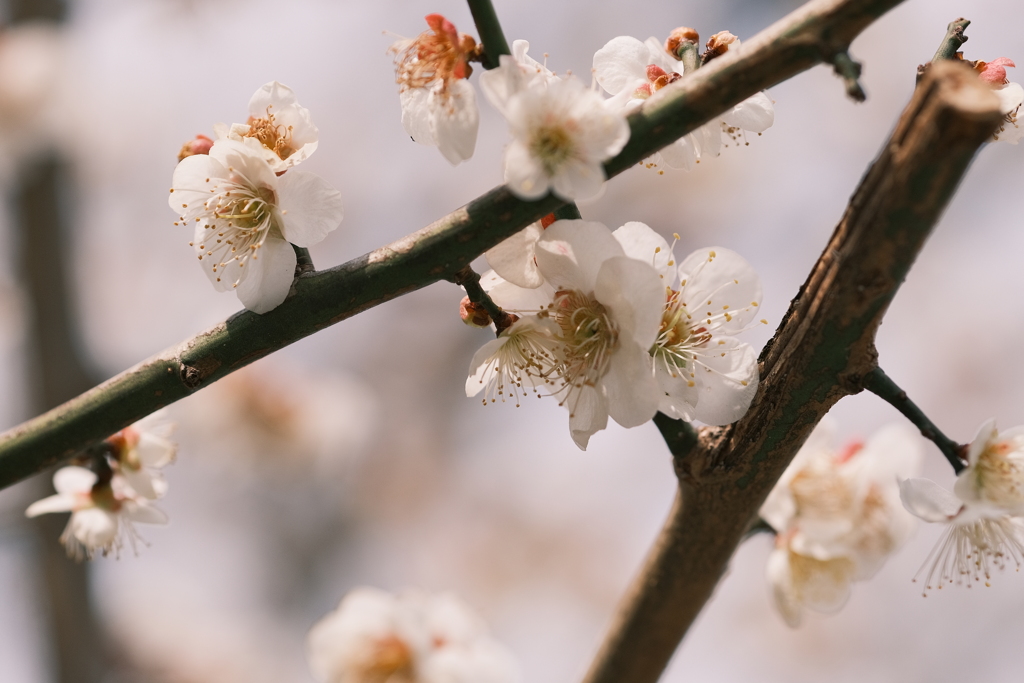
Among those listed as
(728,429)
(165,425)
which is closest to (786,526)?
(728,429)

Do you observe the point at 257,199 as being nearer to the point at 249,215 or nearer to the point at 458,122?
the point at 249,215

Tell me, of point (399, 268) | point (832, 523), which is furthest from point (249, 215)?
point (832, 523)

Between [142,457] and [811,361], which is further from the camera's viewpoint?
[142,457]

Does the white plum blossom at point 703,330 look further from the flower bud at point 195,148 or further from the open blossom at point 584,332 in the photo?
the flower bud at point 195,148

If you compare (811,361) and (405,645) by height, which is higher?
(811,361)

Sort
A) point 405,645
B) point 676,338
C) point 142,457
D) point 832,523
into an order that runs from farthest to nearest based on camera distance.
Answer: point 405,645 → point 832,523 → point 142,457 → point 676,338

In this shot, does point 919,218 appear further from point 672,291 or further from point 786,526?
point 786,526

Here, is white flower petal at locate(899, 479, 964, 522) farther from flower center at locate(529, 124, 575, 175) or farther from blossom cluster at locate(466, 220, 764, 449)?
flower center at locate(529, 124, 575, 175)

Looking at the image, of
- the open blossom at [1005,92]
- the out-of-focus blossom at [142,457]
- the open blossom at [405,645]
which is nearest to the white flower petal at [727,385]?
the open blossom at [1005,92]
